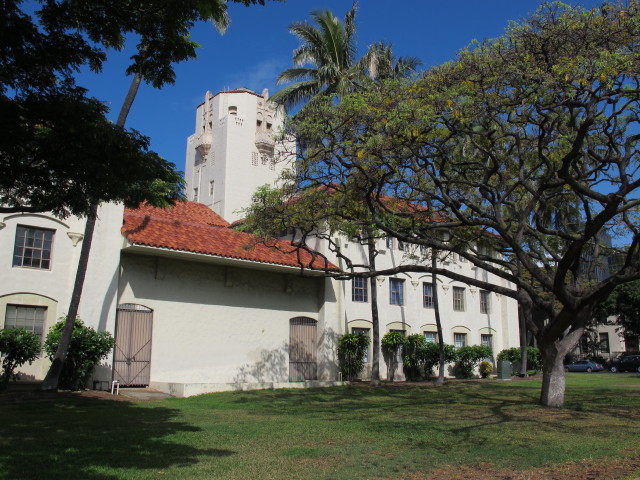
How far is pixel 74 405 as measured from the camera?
44.1 feet

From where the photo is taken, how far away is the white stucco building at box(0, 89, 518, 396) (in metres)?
17.2

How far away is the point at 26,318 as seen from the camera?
1688 cm

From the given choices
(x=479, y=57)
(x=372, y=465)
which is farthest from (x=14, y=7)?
(x=479, y=57)

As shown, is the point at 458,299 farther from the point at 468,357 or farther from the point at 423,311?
the point at 468,357

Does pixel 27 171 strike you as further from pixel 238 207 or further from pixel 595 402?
pixel 238 207

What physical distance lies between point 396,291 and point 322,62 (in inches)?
461

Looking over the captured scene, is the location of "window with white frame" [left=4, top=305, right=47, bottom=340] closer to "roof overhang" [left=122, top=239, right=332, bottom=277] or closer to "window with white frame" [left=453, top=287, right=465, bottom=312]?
"roof overhang" [left=122, top=239, right=332, bottom=277]

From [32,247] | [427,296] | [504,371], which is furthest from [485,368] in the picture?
[32,247]

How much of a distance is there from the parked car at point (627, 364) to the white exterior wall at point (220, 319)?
28.9m

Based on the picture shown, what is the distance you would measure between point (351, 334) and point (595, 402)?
11.0 metres

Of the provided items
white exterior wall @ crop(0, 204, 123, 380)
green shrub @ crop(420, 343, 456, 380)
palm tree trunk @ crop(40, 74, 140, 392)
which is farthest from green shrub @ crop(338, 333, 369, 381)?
palm tree trunk @ crop(40, 74, 140, 392)

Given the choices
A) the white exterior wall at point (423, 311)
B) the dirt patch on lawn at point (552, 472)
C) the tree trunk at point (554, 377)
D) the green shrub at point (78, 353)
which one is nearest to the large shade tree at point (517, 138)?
the tree trunk at point (554, 377)

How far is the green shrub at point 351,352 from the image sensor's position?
2428 centimetres

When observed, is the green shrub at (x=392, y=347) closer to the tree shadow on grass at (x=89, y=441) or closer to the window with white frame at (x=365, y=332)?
the window with white frame at (x=365, y=332)
